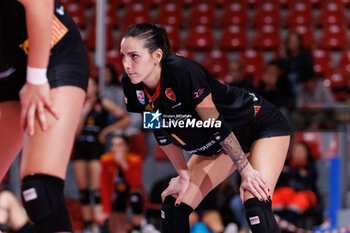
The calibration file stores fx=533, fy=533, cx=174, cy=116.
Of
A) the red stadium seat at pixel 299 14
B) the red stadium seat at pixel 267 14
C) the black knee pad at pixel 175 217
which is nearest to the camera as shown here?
the black knee pad at pixel 175 217

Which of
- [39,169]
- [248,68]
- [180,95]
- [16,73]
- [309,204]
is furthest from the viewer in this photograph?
[248,68]

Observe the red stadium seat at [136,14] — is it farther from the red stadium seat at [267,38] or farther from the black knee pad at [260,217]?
the black knee pad at [260,217]

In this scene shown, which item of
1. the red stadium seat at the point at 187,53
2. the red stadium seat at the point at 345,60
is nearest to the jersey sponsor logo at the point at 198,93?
the red stadium seat at the point at 187,53

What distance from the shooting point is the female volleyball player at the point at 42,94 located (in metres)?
2.01

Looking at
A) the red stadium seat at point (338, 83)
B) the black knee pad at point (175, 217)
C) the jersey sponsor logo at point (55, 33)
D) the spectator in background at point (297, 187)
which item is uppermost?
the jersey sponsor logo at point (55, 33)

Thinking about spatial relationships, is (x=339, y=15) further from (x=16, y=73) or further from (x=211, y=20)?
(x=16, y=73)

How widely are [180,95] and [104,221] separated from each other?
3.41 meters

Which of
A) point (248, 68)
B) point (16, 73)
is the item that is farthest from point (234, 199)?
point (248, 68)

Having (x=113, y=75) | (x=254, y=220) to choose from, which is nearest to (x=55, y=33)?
(x=254, y=220)

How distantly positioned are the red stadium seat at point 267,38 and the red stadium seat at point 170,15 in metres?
1.73

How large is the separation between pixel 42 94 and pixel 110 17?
32.6 ft

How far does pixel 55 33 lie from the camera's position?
220 centimetres

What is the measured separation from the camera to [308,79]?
21.0 feet

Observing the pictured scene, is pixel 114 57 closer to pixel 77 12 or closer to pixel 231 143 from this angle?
pixel 77 12
